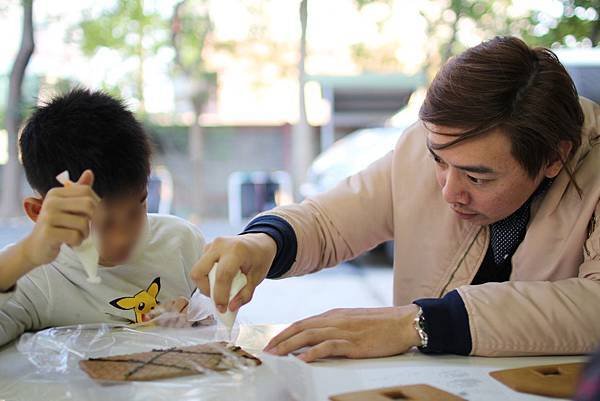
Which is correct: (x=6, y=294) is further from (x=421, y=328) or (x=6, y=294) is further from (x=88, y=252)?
(x=421, y=328)

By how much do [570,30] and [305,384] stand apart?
1867mm

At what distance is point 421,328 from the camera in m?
0.90

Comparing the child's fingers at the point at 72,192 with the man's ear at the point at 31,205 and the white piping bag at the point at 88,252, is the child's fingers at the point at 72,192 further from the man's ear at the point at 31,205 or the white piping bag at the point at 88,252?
the man's ear at the point at 31,205

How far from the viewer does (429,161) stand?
1.18 m

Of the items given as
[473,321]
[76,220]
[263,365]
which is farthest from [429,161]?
[76,220]

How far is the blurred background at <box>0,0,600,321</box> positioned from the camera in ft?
12.7

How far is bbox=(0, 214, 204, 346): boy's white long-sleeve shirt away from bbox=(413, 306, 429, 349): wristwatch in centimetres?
43

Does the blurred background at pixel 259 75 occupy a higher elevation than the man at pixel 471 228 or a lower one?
higher

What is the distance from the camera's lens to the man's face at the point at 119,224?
0.94m

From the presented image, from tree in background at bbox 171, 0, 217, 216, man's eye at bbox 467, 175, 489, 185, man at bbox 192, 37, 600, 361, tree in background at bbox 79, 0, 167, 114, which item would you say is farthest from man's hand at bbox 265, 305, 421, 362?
tree in background at bbox 171, 0, 217, 216

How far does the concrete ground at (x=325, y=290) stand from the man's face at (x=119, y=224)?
1861mm

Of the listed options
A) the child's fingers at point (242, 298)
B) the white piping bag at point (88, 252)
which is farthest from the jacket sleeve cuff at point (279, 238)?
the white piping bag at point (88, 252)

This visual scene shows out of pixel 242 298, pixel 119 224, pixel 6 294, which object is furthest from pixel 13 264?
pixel 242 298

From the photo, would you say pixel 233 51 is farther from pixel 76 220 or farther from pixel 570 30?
pixel 76 220
